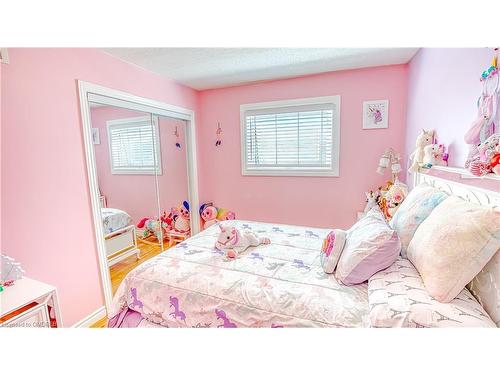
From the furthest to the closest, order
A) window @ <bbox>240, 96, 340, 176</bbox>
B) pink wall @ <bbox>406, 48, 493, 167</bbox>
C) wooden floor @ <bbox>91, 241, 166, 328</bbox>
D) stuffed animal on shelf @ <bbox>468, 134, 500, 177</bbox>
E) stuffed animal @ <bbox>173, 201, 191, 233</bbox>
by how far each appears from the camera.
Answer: stuffed animal @ <bbox>173, 201, 191, 233</bbox>
window @ <bbox>240, 96, 340, 176</bbox>
wooden floor @ <bbox>91, 241, 166, 328</bbox>
pink wall @ <bbox>406, 48, 493, 167</bbox>
stuffed animal on shelf @ <bbox>468, 134, 500, 177</bbox>

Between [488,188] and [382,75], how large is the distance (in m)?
2.00

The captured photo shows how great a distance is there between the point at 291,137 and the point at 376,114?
0.96m

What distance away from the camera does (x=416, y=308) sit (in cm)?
85

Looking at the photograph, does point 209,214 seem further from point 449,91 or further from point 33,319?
point 449,91

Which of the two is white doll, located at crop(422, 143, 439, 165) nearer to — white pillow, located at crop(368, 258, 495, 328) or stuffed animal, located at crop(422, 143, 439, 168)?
stuffed animal, located at crop(422, 143, 439, 168)

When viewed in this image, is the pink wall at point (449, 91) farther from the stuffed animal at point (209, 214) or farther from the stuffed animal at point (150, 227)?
the stuffed animal at point (150, 227)

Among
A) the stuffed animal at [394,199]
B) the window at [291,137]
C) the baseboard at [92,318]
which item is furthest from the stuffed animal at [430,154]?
the baseboard at [92,318]

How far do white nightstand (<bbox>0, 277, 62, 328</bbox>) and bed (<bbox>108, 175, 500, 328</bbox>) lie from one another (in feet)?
1.06

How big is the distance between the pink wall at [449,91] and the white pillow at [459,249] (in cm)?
66

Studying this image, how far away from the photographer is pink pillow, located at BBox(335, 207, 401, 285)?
3.78ft

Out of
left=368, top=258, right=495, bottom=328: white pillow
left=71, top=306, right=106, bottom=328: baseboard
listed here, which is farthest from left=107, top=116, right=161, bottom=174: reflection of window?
left=368, top=258, right=495, bottom=328: white pillow

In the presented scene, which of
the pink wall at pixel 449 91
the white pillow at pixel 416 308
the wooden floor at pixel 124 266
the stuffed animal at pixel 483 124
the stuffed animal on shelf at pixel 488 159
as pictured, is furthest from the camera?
the wooden floor at pixel 124 266

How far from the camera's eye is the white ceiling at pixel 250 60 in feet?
6.83
